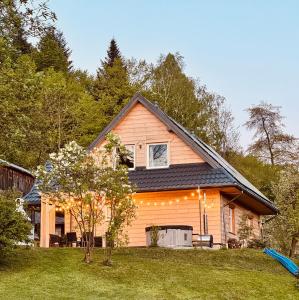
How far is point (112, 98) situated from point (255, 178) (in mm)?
12824

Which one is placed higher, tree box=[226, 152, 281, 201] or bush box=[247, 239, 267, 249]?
tree box=[226, 152, 281, 201]

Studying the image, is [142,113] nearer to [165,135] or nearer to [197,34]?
[165,135]

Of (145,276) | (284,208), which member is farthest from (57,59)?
(145,276)

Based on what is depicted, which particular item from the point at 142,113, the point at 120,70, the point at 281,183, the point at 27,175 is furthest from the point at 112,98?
the point at 142,113

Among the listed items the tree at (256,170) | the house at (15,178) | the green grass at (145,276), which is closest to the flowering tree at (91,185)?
the green grass at (145,276)

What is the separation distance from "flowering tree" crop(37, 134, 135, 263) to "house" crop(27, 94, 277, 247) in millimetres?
5261


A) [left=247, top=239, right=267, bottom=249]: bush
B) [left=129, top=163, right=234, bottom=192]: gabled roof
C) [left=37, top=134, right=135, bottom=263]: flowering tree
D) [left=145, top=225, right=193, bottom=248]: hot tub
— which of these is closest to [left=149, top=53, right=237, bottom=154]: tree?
[left=247, top=239, right=267, bottom=249]: bush

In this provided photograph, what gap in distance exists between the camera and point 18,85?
1440 cm

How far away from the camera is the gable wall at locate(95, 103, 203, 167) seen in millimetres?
26777

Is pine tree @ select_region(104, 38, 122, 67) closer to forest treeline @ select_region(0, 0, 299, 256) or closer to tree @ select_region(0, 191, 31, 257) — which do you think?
forest treeline @ select_region(0, 0, 299, 256)

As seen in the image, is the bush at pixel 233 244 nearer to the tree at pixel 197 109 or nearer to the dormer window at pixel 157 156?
the dormer window at pixel 157 156

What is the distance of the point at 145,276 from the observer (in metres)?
16.9

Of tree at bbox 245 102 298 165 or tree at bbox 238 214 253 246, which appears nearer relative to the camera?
tree at bbox 238 214 253 246

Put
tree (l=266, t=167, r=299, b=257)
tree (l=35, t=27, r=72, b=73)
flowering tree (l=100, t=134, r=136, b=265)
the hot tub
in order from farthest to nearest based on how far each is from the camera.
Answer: tree (l=35, t=27, r=72, b=73) → tree (l=266, t=167, r=299, b=257) → the hot tub → flowering tree (l=100, t=134, r=136, b=265)
